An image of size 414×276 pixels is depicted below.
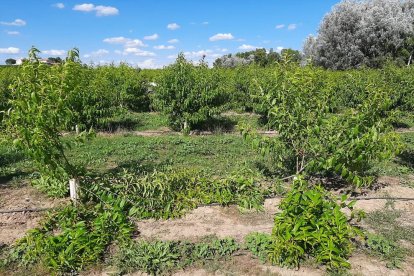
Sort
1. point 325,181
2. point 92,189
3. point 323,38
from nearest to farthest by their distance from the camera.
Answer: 1. point 92,189
2. point 325,181
3. point 323,38

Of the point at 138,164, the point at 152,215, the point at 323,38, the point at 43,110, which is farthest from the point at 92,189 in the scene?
the point at 323,38

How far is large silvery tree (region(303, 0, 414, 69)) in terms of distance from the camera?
26.8m

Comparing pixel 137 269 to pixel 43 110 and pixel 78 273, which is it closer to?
pixel 78 273

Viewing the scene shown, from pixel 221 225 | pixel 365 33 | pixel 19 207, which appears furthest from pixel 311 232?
pixel 365 33

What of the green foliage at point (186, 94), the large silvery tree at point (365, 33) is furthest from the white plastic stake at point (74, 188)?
the large silvery tree at point (365, 33)

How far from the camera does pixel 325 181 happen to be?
6.11 meters

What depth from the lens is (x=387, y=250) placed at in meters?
4.01

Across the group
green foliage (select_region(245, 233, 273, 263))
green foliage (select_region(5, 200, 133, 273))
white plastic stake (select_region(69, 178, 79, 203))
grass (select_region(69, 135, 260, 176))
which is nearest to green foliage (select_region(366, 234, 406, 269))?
green foliage (select_region(245, 233, 273, 263))

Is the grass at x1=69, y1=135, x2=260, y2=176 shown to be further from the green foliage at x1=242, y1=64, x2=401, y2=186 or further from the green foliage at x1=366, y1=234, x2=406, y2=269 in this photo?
the green foliage at x1=366, y1=234, x2=406, y2=269

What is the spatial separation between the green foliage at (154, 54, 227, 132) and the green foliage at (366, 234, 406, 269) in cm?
680

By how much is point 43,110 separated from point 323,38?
28077 mm

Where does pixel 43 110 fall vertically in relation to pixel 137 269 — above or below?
above

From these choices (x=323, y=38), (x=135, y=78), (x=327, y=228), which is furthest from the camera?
(x=323, y=38)

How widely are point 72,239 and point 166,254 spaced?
38.2 inches
